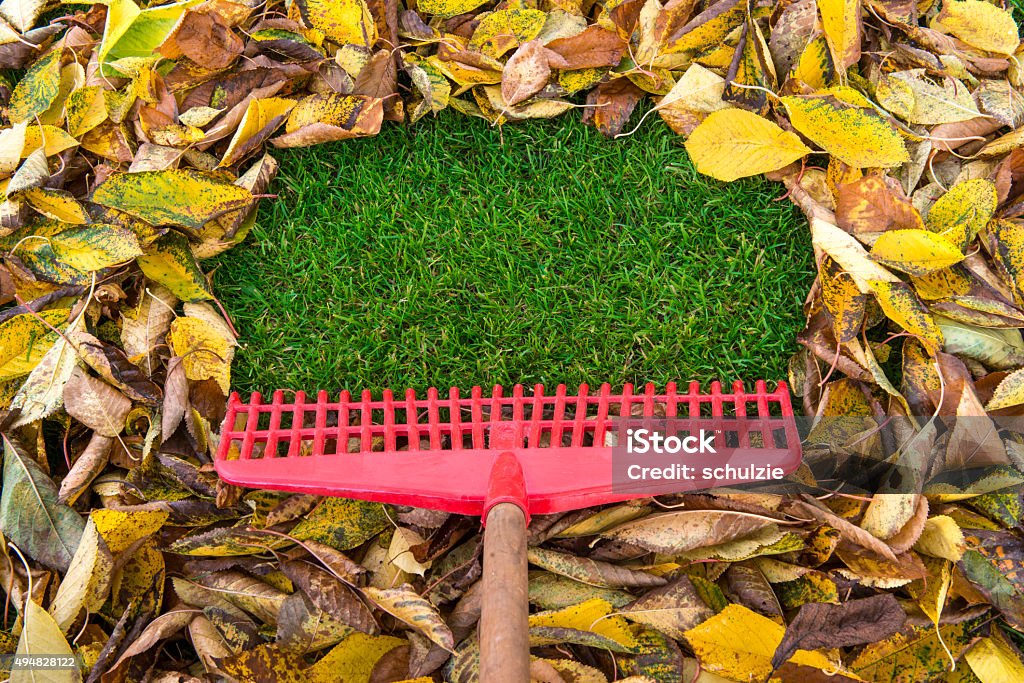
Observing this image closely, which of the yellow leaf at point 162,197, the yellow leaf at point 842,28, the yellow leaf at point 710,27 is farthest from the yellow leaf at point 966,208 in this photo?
the yellow leaf at point 162,197

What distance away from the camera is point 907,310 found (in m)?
1.68

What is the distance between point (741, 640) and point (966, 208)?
112cm

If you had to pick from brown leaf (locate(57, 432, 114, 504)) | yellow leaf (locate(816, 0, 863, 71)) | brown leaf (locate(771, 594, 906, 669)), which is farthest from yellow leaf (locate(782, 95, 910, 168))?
brown leaf (locate(57, 432, 114, 504))

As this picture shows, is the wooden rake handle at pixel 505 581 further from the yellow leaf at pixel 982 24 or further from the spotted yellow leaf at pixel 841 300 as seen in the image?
the yellow leaf at pixel 982 24

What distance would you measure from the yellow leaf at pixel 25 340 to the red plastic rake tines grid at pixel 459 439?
1.53ft

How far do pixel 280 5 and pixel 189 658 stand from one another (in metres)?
1.63

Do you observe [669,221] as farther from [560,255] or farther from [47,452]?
[47,452]

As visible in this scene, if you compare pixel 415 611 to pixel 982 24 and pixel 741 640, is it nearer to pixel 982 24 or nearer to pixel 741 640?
pixel 741 640

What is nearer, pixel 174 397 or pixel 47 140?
pixel 174 397

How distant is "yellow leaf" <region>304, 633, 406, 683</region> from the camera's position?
5.11 ft

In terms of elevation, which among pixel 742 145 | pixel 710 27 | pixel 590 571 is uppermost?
pixel 710 27

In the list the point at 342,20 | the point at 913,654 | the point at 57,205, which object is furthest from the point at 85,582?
the point at 913,654

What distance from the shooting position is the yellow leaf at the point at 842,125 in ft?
5.84

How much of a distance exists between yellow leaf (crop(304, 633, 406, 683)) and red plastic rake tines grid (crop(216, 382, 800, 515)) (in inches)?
11.7
